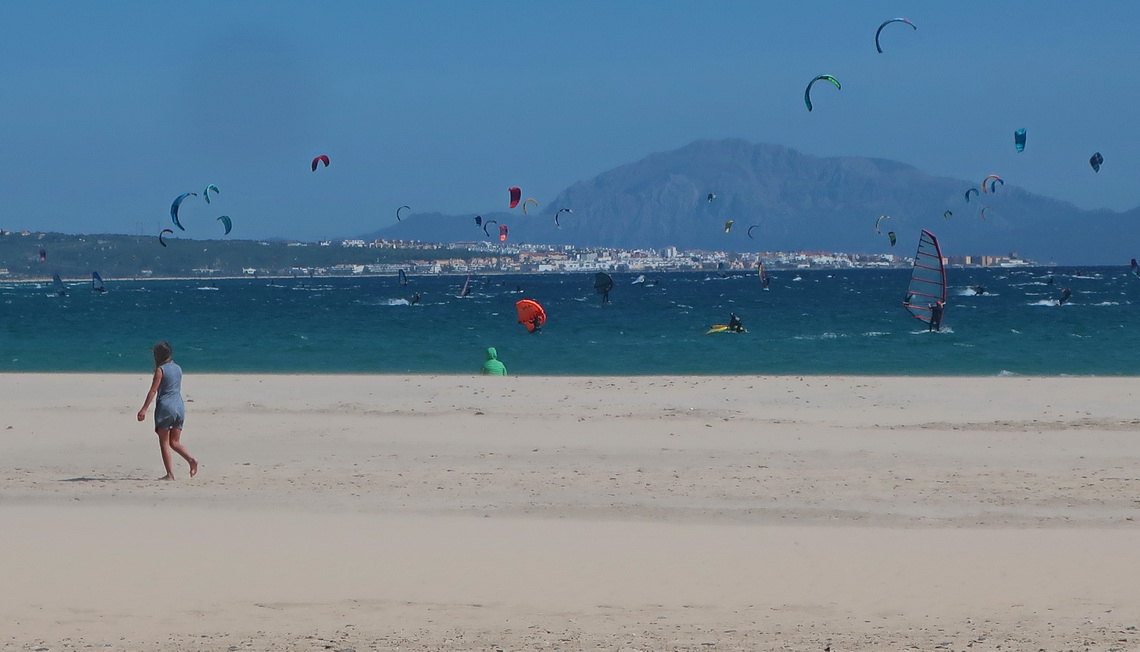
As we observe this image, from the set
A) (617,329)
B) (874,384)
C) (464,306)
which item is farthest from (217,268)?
(874,384)

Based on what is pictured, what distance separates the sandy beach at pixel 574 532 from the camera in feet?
18.1

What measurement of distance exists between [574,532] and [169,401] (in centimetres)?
340

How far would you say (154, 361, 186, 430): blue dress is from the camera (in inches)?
357

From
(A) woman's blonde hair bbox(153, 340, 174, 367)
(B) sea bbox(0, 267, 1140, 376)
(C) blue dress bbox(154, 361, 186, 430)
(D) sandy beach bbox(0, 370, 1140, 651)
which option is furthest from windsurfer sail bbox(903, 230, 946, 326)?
(A) woman's blonde hair bbox(153, 340, 174, 367)

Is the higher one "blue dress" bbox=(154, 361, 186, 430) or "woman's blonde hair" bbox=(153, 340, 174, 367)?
"woman's blonde hair" bbox=(153, 340, 174, 367)

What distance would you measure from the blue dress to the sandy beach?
1.53 feet

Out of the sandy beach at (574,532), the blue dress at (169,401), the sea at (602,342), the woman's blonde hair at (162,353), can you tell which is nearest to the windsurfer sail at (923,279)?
the sea at (602,342)

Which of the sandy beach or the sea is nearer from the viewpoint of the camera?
the sandy beach

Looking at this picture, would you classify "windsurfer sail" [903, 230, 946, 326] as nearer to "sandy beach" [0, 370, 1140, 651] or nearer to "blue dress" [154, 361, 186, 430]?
"sandy beach" [0, 370, 1140, 651]

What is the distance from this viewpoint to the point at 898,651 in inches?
200

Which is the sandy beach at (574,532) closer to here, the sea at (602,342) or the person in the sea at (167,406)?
the person in the sea at (167,406)

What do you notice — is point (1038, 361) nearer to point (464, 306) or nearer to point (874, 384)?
point (874, 384)

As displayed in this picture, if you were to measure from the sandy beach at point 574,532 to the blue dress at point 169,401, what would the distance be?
1.53 feet

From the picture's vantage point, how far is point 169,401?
9.13 meters
